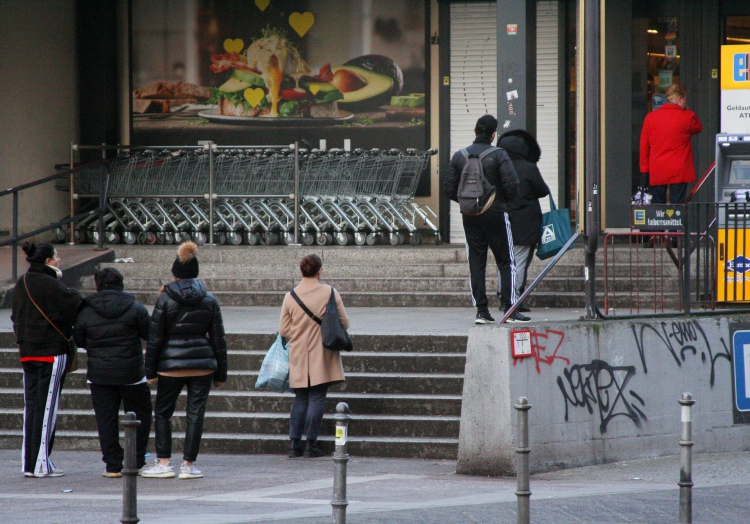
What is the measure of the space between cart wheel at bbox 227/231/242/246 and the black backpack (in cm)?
605

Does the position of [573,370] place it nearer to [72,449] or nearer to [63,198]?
[72,449]

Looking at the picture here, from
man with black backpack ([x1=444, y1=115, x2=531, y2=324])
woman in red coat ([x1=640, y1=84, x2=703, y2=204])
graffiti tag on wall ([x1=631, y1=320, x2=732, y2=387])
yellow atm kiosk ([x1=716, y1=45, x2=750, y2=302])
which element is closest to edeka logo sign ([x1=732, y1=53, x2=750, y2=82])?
yellow atm kiosk ([x1=716, y1=45, x2=750, y2=302])

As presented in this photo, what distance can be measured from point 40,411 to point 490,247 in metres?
4.17

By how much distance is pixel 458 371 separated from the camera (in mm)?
9836

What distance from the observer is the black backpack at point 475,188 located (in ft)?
32.4

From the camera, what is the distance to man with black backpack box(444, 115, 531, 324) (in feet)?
32.6

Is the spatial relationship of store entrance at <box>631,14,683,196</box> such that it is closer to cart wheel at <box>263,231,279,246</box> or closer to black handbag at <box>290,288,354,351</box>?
cart wheel at <box>263,231,279,246</box>

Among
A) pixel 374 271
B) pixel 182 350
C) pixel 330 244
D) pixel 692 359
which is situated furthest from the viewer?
pixel 330 244

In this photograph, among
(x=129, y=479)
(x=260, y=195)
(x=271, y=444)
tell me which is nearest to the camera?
(x=129, y=479)

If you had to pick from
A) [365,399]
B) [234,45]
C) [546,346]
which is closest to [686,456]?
[546,346]

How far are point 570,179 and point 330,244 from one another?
3.75m

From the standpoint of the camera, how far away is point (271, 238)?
15422 millimetres

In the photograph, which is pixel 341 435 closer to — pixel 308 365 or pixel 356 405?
pixel 308 365

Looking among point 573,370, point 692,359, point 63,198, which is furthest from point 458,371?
point 63,198
